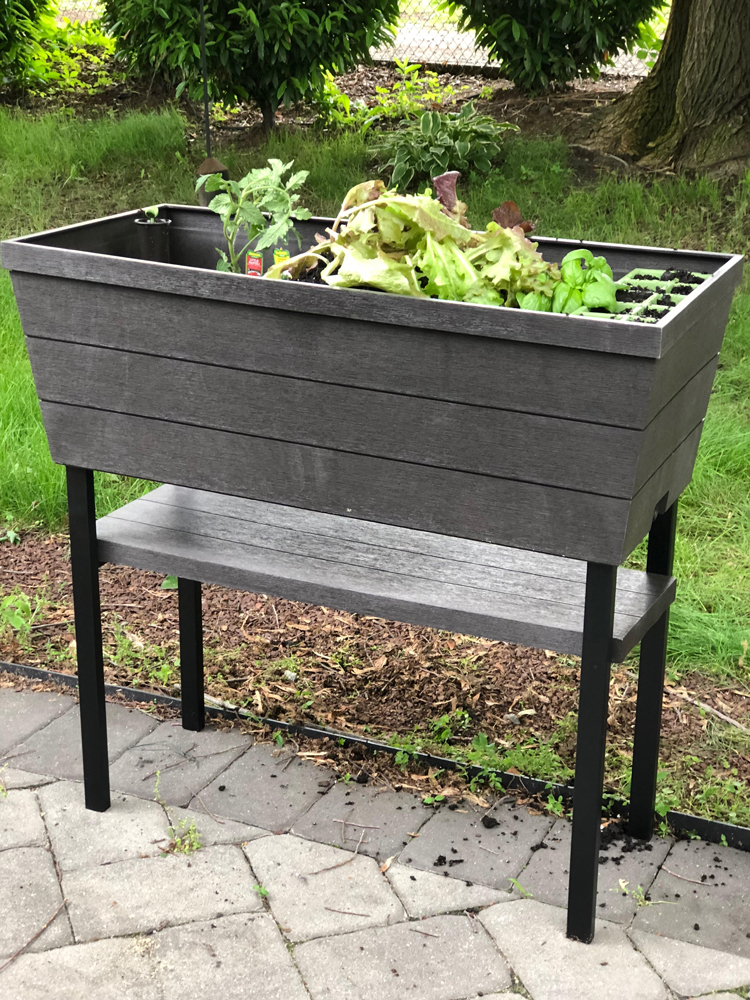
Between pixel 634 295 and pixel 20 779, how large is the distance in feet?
5.06

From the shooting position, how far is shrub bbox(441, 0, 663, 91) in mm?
5996

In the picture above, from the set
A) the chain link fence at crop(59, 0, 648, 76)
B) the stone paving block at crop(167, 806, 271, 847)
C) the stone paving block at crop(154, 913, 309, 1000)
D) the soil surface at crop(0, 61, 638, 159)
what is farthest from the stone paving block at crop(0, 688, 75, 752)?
the chain link fence at crop(59, 0, 648, 76)

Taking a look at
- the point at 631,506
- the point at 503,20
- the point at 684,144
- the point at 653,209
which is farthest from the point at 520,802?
the point at 503,20

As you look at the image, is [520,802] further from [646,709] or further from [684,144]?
[684,144]

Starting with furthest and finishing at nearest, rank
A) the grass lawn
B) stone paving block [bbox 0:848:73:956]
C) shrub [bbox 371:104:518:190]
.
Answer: shrub [bbox 371:104:518:190]
the grass lawn
stone paving block [bbox 0:848:73:956]

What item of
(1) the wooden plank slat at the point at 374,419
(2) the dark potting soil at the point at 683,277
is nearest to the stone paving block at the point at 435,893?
(1) the wooden plank slat at the point at 374,419

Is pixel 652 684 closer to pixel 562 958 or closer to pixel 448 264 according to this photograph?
pixel 562 958

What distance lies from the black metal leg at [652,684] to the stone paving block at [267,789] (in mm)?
632

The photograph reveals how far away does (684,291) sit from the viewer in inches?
71.9

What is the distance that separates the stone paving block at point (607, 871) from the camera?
1979mm

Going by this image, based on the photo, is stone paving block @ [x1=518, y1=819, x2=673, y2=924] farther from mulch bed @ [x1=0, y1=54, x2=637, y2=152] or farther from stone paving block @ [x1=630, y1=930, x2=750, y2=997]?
mulch bed @ [x1=0, y1=54, x2=637, y2=152]

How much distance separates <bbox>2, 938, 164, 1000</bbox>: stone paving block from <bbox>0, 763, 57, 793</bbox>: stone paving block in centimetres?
51

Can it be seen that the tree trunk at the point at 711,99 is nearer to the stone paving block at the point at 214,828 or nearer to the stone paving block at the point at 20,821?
the stone paving block at the point at 214,828

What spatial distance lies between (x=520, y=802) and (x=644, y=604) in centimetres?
55
